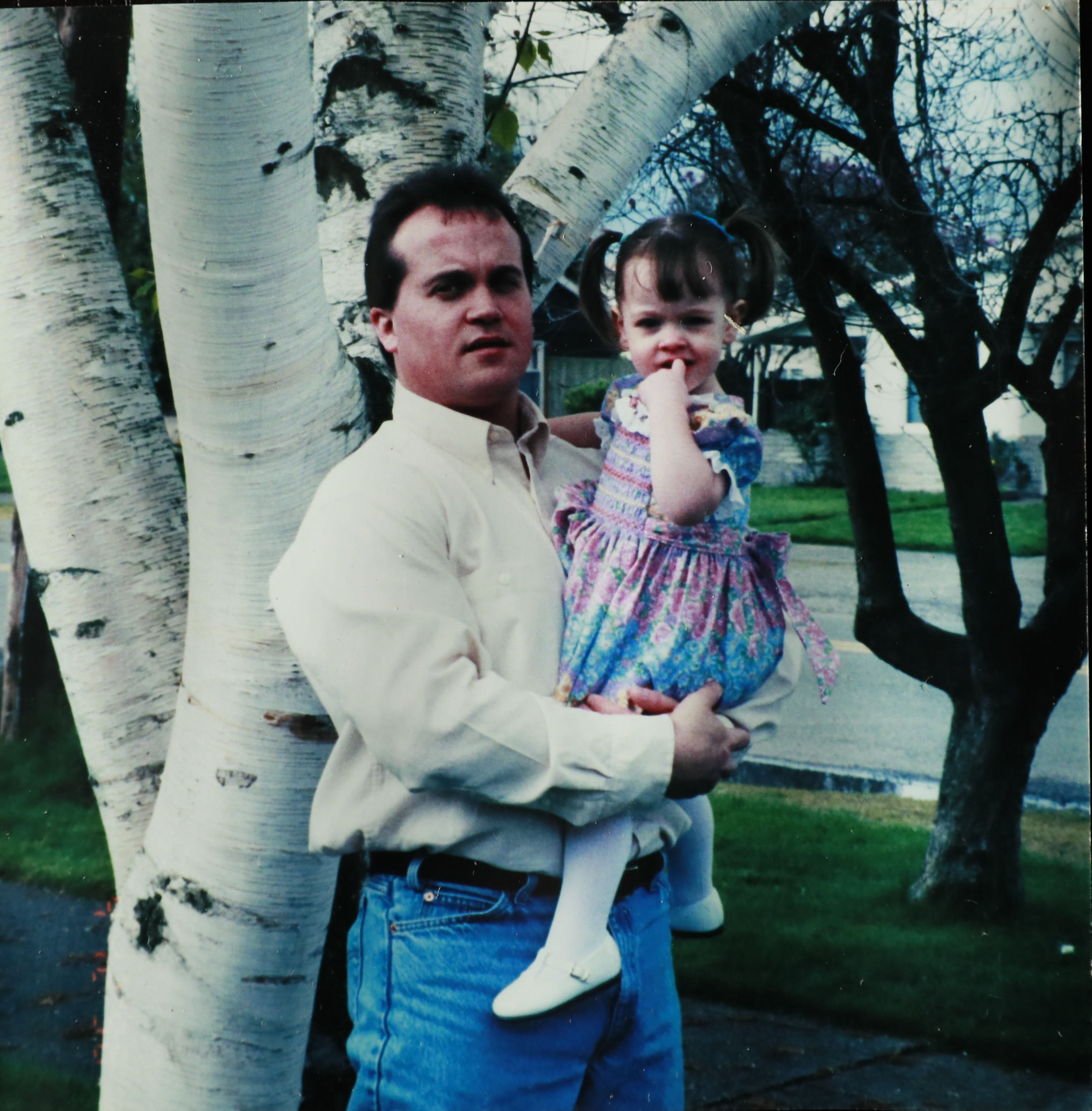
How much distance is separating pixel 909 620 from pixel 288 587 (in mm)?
1523

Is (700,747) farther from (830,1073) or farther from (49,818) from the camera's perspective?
(49,818)

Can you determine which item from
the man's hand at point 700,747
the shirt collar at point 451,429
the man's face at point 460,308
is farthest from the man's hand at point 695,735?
the man's face at point 460,308

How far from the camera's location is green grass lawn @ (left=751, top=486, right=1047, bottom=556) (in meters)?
2.49

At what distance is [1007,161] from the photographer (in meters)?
2.39

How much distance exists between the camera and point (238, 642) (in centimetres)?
196

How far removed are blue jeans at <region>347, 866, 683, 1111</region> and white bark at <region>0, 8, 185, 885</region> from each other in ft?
2.40

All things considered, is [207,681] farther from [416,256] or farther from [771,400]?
[771,400]

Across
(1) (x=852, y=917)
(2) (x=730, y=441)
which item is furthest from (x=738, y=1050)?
(2) (x=730, y=441)

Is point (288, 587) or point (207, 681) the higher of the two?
point (288, 587)

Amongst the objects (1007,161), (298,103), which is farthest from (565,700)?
(1007,161)

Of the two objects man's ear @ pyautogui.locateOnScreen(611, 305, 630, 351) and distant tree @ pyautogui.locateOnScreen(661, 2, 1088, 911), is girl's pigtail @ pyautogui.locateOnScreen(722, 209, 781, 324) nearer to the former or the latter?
man's ear @ pyautogui.locateOnScreen(611, 305, 630, 351)

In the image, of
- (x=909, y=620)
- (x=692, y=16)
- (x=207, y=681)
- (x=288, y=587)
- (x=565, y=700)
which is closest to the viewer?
(x=288, y=587)

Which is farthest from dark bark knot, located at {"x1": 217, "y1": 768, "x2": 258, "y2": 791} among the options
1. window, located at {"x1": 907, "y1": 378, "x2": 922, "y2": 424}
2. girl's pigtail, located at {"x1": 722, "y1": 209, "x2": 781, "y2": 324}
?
window, located at {"x1": 907, "y1": 378, "x2": 922, "y2": 424}

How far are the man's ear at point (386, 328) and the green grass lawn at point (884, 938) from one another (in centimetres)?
149
